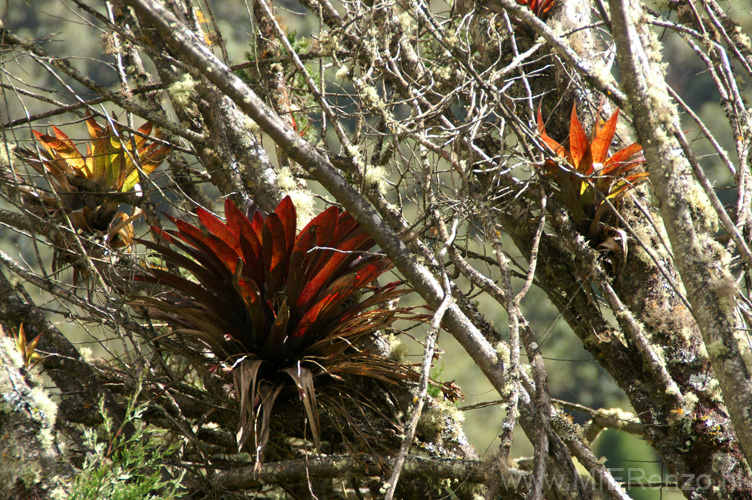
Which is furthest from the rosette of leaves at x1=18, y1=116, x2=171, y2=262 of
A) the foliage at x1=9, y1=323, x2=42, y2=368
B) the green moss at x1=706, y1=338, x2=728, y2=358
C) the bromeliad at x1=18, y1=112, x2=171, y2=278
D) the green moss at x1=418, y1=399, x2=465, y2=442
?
the green moss at x1=706, y1=338, x2=728, y2=358

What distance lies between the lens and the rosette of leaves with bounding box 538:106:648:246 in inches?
58.4

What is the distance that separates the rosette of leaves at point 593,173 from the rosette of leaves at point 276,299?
21.4 inches

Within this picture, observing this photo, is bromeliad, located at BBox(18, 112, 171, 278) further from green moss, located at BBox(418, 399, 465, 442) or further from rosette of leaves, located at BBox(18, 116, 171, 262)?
green moss, located at BBox(418, 399, 465, 442)

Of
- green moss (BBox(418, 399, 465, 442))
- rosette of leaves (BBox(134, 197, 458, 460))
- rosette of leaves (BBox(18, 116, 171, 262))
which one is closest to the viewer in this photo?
rosette of leaves (BBox(134, 197, 458, 460))

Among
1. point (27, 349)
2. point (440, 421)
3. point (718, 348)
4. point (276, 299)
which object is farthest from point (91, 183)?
point (718, 348)

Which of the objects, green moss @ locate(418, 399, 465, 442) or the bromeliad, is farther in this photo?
the bromeliad

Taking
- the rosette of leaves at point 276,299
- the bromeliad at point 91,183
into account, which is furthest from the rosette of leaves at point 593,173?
the bromeliad at point 91,183

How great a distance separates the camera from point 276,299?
131 cm

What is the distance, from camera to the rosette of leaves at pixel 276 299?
4.06 ft

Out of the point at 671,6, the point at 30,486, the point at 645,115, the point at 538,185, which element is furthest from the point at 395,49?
the point at 30,486

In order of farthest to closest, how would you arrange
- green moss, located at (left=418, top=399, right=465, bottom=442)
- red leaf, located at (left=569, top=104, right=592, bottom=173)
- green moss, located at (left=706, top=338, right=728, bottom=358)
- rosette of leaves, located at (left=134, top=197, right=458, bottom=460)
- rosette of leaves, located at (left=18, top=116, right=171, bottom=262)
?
rosette of leaves, located at (left=18, top=116, right=171, bottom=262) < red leaf, located at (left=569, top=104, right=592, bottom=173) < green moss, located at (left=418, top=399, right=465, bottom=442) < rosette of leaves, located at (left=134, top=197, right=458, bottom=460) < green moss, located at (left=706, top=338, right=728, bottom=358)

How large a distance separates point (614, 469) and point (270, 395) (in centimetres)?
90

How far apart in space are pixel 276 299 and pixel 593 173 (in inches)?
34.5

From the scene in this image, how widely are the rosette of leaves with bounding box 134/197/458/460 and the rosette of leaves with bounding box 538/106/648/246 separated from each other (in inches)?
21.4
